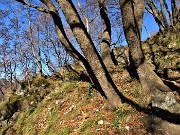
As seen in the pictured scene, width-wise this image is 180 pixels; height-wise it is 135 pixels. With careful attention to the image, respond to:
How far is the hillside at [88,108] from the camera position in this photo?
638 centimetres

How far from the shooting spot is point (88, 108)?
8.11m

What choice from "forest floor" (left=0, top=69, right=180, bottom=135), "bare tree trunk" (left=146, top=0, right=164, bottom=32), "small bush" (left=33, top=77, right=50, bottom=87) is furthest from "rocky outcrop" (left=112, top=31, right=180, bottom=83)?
"small bush" (left=33, top=77, right=50, bottom=87)

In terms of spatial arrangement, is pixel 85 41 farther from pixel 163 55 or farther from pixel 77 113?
pixel 163 55

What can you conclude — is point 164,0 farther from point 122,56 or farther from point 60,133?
point 60,133

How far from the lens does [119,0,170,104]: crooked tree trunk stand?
21.2 feet

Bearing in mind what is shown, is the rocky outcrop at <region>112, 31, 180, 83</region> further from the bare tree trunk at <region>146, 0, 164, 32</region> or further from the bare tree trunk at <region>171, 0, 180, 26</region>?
the bare tree trunk at <region>171, 0, 180, 26</region>

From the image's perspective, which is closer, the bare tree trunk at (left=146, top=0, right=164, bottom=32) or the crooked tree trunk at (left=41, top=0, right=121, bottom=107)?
the crooked tree trunk at (left=41, top=0, right=121, bottom=107)

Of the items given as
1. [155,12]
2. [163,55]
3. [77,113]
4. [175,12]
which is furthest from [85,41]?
[175,12]

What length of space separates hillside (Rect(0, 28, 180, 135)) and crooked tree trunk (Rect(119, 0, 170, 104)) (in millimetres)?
416

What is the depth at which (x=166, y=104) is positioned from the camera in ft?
20.5

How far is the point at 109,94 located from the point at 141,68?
1.25 m

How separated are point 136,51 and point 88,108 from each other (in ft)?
8.93

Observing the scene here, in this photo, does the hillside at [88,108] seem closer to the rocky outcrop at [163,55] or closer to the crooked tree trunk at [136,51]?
the rocky outcrop at [163,55]

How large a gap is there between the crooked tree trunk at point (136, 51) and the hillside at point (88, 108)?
16.4 inches
